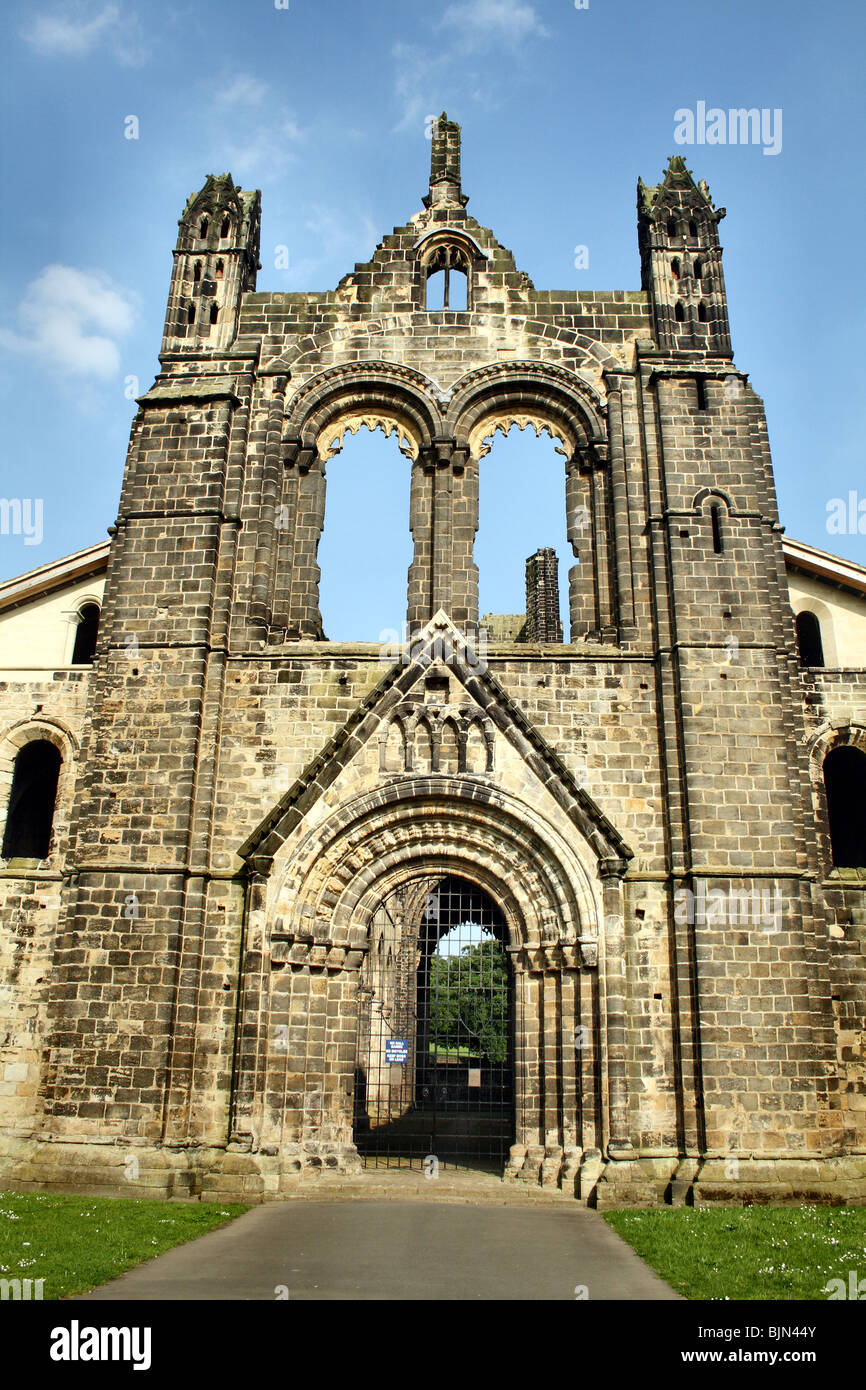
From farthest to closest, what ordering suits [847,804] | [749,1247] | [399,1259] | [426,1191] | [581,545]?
[847,804] → [581,545] → [426,1191] → [749,1247] → [399,1259]

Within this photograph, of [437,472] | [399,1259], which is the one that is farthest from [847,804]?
[399,1259]

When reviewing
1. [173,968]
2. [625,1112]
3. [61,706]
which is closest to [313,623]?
[61,706]

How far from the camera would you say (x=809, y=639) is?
17.1 meters

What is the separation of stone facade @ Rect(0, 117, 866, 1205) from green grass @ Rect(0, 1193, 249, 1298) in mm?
815

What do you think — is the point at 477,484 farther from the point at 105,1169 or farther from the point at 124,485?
the point at 105,1169

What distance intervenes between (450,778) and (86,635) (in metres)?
7.31

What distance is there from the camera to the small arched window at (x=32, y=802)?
16391 millimetres

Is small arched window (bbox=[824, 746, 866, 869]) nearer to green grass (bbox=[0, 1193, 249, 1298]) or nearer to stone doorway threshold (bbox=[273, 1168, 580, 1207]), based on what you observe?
stone doorway threshold (bbox=[273, 1168, 580, 1207])

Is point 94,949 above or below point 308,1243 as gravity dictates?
above

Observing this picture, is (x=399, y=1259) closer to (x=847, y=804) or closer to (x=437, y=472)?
(x=847, y=804)

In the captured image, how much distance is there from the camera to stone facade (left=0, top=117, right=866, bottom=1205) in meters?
12.9

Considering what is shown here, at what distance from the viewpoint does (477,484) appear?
54.1 ft
